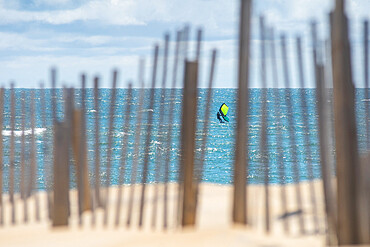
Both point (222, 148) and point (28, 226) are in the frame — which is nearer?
point (28, 226)

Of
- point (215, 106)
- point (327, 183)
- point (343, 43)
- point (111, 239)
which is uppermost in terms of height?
point (215, 106)

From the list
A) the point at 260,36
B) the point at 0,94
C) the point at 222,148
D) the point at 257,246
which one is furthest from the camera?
the point at 222,148

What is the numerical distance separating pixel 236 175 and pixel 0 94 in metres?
2.19

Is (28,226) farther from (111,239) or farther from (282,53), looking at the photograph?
(282,53)

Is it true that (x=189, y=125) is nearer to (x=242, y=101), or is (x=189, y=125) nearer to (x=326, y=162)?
(x=242, y=101)

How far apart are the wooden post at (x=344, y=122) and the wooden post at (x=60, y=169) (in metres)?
1.50

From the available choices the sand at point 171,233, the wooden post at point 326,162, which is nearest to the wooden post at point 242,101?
the sand at point 171,233

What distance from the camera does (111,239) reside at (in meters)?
2.96

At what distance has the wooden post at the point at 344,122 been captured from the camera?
7.67 feet

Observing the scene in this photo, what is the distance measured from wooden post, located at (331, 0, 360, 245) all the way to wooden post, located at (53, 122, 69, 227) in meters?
1.50

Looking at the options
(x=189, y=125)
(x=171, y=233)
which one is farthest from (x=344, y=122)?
(x=171, y=233)

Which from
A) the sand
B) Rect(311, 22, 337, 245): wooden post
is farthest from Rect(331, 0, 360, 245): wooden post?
the sand

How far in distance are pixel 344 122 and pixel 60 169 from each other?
157 centimetres

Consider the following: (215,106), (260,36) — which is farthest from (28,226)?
(215,106)
